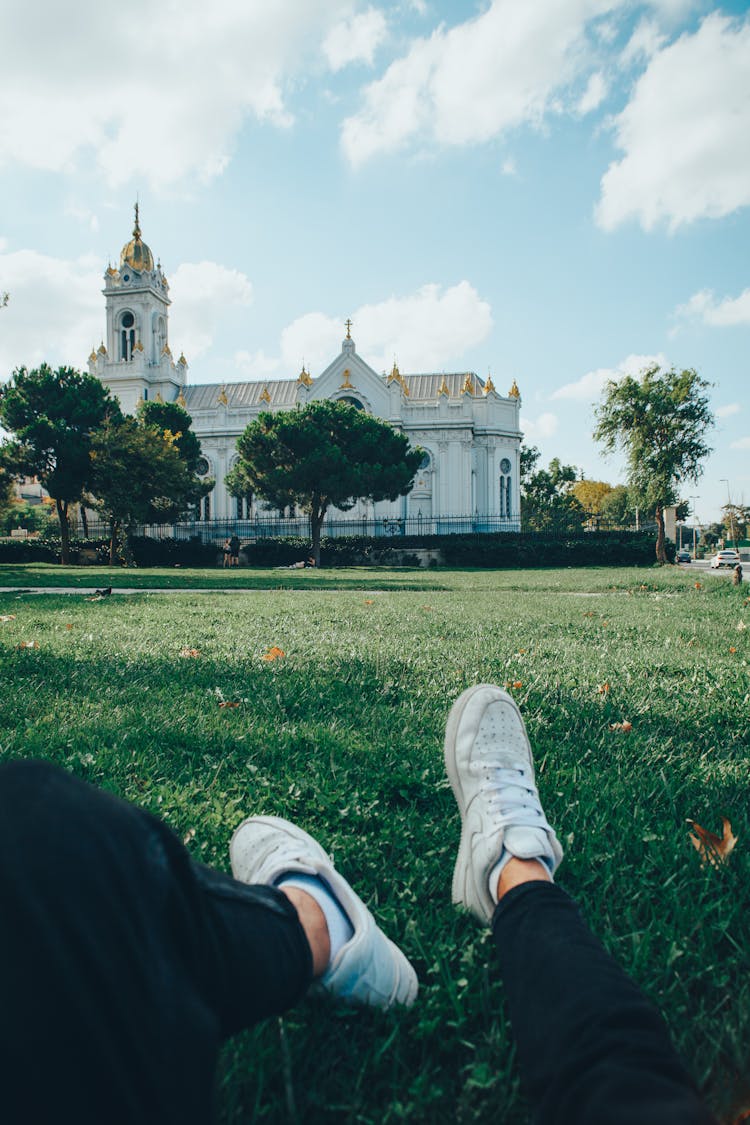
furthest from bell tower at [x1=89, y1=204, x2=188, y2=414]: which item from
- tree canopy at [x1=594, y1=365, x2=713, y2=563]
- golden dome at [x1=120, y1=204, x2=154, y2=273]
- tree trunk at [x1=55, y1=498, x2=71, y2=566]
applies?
tree canopy at [x1=594, y1=365, x2=713, y2=563]

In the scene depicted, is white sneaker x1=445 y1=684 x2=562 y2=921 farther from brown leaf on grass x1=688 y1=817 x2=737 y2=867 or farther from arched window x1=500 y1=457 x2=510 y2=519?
arched window x1=500 y1=457 x2=510 y2=519

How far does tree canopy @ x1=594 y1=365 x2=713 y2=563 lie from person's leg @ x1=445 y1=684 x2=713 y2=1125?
3030 centimetres

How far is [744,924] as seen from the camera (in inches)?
55.4

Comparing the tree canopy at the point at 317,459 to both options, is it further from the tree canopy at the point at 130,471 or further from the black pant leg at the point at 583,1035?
the black pant leg at the point at 583,1035

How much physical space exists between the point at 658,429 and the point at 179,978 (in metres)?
32.3

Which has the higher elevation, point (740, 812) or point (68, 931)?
point (68, 931)

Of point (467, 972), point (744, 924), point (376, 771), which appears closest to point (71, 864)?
point (467, 972)

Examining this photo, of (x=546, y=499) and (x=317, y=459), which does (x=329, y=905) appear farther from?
(x=546, y=499)

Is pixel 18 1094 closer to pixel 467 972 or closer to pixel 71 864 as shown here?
pixel 71 864

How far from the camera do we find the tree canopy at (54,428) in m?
28.8

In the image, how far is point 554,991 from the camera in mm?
961

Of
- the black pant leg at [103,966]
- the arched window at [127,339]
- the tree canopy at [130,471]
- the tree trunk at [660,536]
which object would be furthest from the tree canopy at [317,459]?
the black pant leg at [103,966]

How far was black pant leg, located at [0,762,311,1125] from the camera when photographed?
66cm

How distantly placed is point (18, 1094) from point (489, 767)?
4.28 feet
